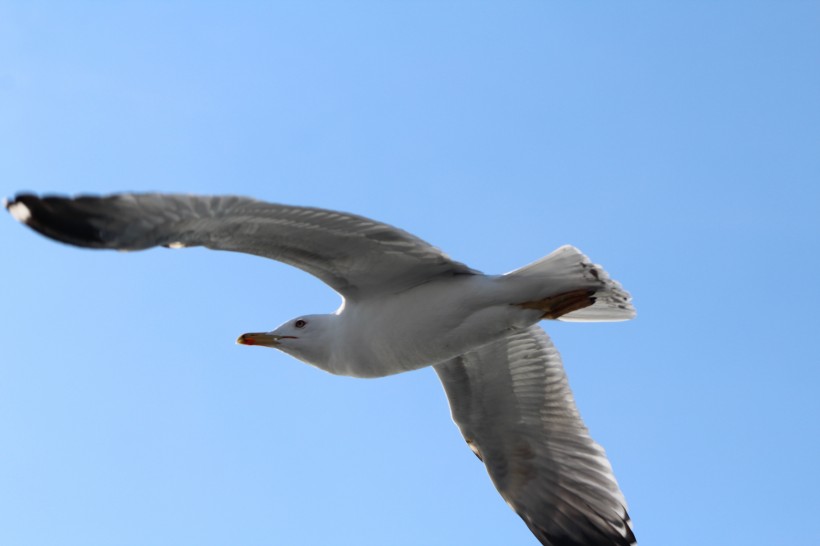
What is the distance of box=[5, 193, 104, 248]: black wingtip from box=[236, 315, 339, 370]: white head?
1835 mm

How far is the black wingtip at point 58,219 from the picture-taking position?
6.79 meters

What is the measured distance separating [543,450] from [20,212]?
4.44 meters

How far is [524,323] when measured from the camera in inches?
303

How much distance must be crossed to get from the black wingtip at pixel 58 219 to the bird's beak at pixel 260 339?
189 cm

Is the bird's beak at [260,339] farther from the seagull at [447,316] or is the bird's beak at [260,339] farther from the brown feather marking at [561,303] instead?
the brown feather marking at [561,303]

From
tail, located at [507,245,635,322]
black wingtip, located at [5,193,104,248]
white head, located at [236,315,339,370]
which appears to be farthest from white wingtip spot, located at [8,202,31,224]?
tail, located at [507,245,635,322]

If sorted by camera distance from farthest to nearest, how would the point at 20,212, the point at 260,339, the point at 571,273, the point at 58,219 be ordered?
the point at 260,339, the point at 571,273, the point at 58,219, the point at 20,212

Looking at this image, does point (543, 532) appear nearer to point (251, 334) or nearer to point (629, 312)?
point (629, 312)

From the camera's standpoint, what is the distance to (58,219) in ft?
22.5

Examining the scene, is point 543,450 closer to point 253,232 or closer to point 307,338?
point 307,338

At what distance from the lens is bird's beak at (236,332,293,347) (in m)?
8.40

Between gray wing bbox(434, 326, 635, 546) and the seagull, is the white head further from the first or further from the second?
gray wing bbox(434, 326, 635, 546)

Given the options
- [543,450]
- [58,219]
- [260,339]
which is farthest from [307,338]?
[543,450]

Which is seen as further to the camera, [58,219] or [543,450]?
[543,450]
